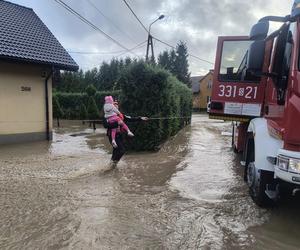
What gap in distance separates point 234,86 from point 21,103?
8854 millimetres

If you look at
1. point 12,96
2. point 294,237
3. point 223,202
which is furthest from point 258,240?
point 12,96

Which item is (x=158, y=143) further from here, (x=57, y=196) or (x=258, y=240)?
(x=258, y=240)

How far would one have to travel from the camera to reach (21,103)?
45.4 feet

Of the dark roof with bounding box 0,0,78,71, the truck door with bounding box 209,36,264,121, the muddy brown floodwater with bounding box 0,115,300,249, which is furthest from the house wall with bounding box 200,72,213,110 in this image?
the truck door with bounding box 209,36,264,121

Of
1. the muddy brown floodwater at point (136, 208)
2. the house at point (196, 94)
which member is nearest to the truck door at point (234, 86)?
the muddy brown floodwater at point (136, 208)

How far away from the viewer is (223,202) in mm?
6156

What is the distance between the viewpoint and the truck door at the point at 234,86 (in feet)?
24.8

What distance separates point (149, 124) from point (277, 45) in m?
6.71

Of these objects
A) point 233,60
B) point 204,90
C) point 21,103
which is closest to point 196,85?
point 204,90

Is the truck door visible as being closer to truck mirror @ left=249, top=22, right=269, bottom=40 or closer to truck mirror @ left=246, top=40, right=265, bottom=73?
truck mirror @ left=246, top=40, right=265, bottom=73

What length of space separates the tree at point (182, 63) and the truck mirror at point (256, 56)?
5330cm

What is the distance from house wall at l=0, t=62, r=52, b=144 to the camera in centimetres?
1324

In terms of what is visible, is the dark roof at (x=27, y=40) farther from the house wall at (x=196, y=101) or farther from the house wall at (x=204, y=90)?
the house wall at (x=204, y=90)

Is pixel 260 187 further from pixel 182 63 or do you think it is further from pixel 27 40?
pixel 182 63
